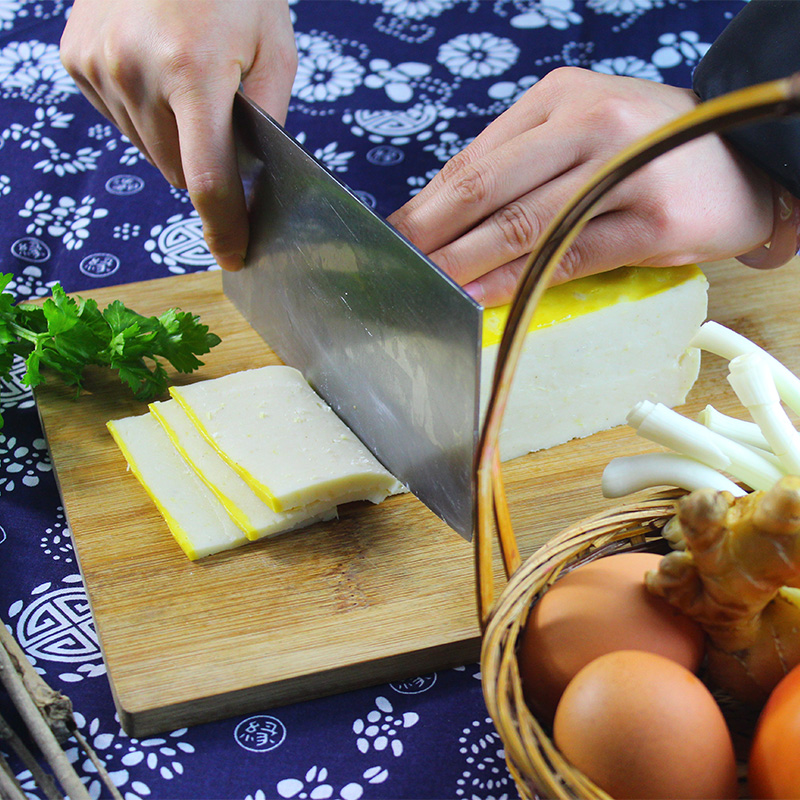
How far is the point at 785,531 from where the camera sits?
0.85 metres

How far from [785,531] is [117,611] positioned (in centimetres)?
90

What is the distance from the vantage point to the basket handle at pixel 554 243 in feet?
1.99

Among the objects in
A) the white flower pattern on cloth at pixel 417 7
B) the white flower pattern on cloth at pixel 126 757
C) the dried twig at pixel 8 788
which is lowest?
the white flower pattern on cloth at pixel 126 757

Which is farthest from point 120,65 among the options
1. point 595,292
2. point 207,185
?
point 595,292

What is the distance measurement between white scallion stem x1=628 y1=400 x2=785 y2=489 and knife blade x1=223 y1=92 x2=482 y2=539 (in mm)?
239

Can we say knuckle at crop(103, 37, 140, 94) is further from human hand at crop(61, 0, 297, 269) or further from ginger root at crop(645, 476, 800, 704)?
ginger root at crop(645, 476, 800, 704)

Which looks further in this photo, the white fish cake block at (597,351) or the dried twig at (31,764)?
the white fish cake block at (597,351)

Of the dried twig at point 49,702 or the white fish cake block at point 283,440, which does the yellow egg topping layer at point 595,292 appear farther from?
the dried twig at point 49,702

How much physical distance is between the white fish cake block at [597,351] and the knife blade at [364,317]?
17 centimetres

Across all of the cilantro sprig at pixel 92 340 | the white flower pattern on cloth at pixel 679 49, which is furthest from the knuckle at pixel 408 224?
the white flower pattern on cloth at pixel 679 49

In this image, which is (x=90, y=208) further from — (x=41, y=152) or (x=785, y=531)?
(x=785, y=531)

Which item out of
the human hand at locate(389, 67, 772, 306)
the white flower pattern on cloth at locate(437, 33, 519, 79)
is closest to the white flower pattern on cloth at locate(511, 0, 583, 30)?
the white flower pattern on cloth at locate(437, 33, 519, 79)

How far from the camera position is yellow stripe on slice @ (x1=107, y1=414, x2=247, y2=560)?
4.42 ft

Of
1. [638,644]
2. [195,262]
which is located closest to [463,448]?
[638,644]
